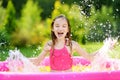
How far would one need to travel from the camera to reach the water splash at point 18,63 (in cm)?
414

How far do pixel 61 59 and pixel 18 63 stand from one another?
0.43 meters

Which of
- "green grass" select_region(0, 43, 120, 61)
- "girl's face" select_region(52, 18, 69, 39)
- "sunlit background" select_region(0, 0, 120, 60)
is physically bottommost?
"green grass" select_region(0, 43, 120, 61)

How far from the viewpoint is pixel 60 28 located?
4.05 meters

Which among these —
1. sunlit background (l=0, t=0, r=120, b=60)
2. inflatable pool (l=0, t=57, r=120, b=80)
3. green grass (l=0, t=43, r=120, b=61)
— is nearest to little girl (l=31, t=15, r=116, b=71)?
inflatable pool (l=0, t=57, r=120, b=80)

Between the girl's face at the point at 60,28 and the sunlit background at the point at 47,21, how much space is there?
7536mm

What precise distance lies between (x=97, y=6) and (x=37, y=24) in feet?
5.96

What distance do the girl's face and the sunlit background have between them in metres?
7.54

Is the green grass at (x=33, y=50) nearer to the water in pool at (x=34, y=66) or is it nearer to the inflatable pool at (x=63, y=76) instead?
the water in pool at (x=34, y=66)

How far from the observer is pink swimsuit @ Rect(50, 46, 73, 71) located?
4051mm

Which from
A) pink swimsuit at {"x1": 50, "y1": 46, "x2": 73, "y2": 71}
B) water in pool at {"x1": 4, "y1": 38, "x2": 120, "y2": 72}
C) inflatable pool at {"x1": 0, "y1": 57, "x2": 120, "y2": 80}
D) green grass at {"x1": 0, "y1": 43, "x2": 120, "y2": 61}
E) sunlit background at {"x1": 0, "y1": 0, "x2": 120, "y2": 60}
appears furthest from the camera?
sunlit background at {"x1": 0, "y1": 0, "x2": 120, "y2": 60}

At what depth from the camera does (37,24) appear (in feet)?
43.9

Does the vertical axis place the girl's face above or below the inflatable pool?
above

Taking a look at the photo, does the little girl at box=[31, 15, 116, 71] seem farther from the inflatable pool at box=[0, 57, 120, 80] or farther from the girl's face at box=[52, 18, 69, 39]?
the inflatable pool at box=[0, 57, 120, 80]

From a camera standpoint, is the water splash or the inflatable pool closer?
the inflatable pool
